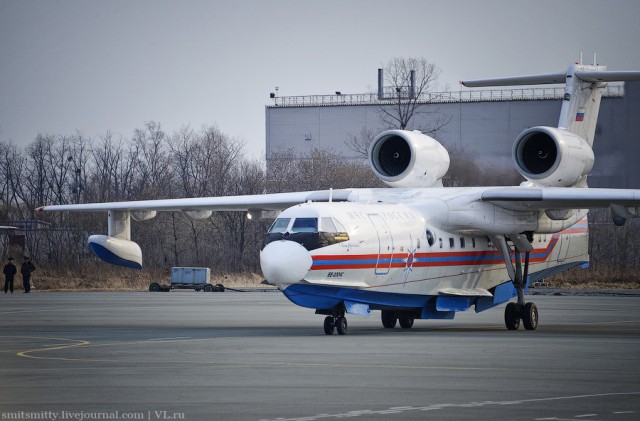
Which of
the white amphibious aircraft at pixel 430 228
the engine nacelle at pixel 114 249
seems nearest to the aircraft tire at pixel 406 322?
the white amphibious aircraft at pixel 430 228

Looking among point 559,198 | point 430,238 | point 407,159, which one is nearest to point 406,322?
point 430,238

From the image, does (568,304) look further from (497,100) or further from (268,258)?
(497,100)

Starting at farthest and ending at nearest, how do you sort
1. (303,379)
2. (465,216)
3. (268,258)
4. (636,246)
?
(636,246), (465,216), (268,258), (303,379)

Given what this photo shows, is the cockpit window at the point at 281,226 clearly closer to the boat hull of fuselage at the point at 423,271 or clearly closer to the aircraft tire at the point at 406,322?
the boat hull of fuselage at the point at 423,271

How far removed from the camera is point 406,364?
15586 mm

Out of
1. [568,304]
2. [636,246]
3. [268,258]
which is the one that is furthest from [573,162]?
[636,246]

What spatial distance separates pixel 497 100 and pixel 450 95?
4.06 meters

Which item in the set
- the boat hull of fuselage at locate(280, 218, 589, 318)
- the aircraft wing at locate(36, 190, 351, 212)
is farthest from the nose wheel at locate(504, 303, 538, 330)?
the aircraft wing at locate(36, 190, 351, 212)

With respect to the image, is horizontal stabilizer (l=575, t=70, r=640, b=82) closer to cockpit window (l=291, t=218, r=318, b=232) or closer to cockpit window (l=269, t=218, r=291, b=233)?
cockpit window (l=291, t=218, r=318, b=232)

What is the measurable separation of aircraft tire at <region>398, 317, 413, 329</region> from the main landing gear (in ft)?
7.18

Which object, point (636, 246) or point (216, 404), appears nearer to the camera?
point (216, 404)

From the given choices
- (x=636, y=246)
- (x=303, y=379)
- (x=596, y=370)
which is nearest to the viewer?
(x=303, y=379)

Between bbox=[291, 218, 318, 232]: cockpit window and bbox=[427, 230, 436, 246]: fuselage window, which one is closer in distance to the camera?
bbox=[291, 218, 318, 232]: cockpit window

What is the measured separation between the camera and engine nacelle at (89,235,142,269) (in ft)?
97.2
